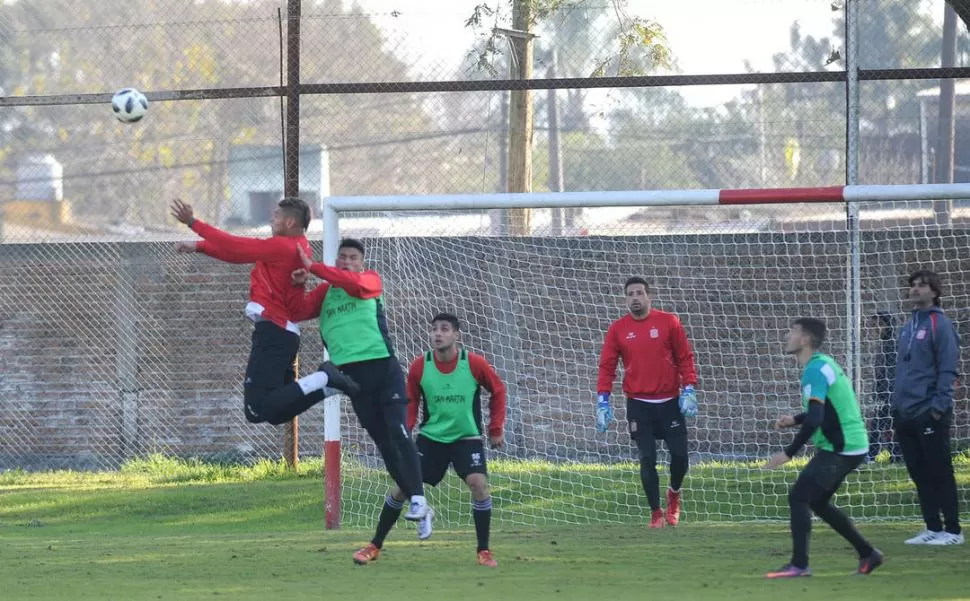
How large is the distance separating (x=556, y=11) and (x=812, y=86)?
3246 mm

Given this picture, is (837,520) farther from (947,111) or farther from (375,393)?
(947,111)

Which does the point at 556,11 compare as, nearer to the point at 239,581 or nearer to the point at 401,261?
the point at 401,261

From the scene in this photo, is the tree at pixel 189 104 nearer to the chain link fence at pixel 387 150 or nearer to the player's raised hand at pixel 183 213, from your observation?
the chain link fence at pixel 387 150

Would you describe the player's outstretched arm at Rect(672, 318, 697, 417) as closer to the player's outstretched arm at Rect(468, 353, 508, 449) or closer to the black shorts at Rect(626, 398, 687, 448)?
the black shorts at Rect(626, 398, 687, 448)

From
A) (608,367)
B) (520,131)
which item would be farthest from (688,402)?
(520,131)

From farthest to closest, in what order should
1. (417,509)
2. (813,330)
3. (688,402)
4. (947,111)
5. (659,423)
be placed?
(947,111) → (659,423) → (688,402) → (417,509) → (813,330)

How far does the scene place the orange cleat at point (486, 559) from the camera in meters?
8.09

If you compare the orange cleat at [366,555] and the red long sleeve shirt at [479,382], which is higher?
the red long sleeve shirt at [479,382]

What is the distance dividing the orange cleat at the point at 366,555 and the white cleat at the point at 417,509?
0.53 metres

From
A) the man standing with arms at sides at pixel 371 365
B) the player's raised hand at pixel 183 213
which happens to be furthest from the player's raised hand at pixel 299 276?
the player's raised hand at pixel 183 213

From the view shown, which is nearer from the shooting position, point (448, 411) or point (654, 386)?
point (448, 411)

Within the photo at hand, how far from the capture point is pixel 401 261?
12609 millimetres

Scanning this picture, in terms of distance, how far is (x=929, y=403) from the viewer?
877cm

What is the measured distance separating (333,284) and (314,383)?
63 cm
